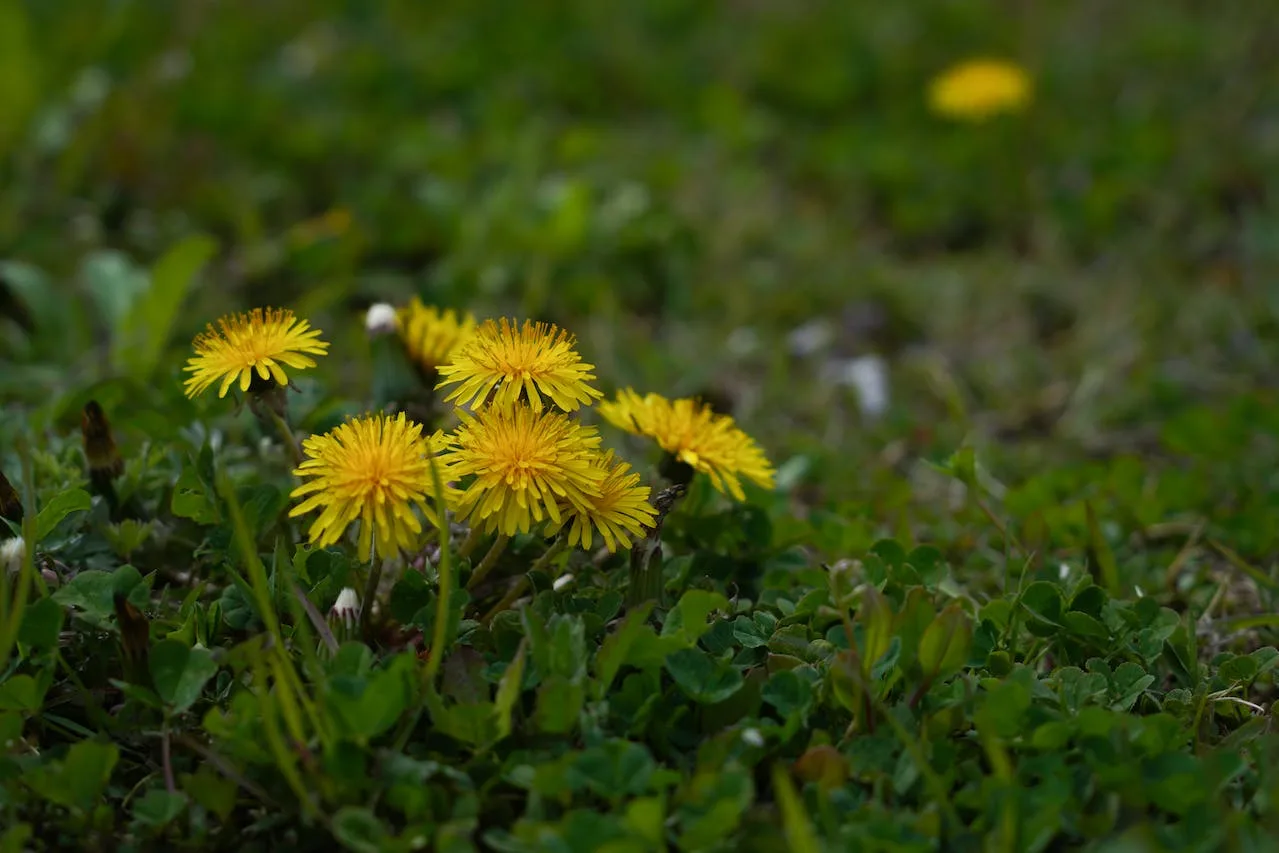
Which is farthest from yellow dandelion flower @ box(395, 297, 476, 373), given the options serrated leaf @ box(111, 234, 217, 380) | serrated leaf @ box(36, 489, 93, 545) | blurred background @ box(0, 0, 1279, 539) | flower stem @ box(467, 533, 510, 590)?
serrated leaf @ box(111, 234, 217, 380)

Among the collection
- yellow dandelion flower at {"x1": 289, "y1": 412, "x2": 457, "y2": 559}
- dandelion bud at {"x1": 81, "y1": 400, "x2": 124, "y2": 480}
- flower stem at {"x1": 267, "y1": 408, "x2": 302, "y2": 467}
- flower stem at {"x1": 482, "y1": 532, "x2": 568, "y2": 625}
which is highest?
dandelion bud at {"x1": 81, "y1": 400, "x2": 124, "y2": 480}

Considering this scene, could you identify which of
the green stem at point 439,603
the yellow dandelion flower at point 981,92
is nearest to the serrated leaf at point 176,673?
the green stem at point 439,603

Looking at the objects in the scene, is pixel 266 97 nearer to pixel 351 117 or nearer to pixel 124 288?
pixel 351 117

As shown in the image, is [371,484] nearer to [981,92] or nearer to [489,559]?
[489,559]

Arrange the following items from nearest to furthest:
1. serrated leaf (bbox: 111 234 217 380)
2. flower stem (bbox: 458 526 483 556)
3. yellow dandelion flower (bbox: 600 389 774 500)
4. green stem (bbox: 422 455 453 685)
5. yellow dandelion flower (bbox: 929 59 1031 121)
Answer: green stem (bbox: 422 455 453 685), flower stem (bbox: 458 526 483 556), yellow dandelion flower (bbox: 600 389 774 500), serrated leaf (bbox: 111 234 217 380), yellow dandelion flower (bbox: 929 59 1031 121)

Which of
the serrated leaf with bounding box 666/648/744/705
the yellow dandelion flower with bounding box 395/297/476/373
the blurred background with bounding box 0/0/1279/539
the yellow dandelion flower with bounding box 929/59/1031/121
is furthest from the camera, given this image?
the yellow dandelion flower with bounding box 929/59/1031/121

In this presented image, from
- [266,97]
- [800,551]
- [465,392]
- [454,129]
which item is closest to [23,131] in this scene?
[266,97]

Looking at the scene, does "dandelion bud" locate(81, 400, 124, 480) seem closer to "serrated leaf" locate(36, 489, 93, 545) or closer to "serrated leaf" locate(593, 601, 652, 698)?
"serrated leaf" locate(36, 489, 93, 545)

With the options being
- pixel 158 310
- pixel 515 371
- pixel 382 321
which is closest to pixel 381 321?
pixel 382 321
